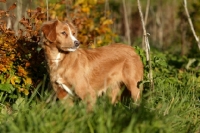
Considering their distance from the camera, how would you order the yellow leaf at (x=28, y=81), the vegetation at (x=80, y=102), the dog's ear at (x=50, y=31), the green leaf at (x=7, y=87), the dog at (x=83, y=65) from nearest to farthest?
the vegetation at (x=80, y=102) → the dog's ear at (x=50, y=31) → the dog at (x=83, y=65) → the green leaf at (x=7, y=87) → the yellow leaf at (x=28, y=81)

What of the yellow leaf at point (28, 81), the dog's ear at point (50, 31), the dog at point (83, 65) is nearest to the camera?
the dog's ear at point (50, 31)

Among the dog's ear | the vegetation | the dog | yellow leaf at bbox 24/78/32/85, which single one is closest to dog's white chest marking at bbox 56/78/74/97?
the dog

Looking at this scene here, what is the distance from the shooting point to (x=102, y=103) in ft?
18.3

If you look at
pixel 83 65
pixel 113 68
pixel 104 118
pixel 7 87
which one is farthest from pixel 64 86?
pixel 104 118

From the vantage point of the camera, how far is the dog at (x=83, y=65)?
21.7ft

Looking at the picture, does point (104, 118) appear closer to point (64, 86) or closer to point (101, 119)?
point (101, 119)

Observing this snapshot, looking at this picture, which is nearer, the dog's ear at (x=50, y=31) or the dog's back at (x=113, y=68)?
the dog's ear at (x=50, y=31)

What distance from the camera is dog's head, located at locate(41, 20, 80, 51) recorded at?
650 centimetres

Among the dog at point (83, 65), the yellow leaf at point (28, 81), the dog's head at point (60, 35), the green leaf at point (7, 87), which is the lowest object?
the green leaf at point (7, 87)

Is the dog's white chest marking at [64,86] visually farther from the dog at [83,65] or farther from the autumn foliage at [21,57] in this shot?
the autumn foliage at [21,57]

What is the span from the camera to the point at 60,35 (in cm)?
661

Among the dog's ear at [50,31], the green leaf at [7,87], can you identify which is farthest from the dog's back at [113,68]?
the green leaf at [7,87]

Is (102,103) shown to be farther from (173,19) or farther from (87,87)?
(173,19)

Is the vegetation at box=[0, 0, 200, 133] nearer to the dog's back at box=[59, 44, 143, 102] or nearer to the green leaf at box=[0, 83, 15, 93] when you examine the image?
the green leaf at box=[0, 83, 15, 93]
